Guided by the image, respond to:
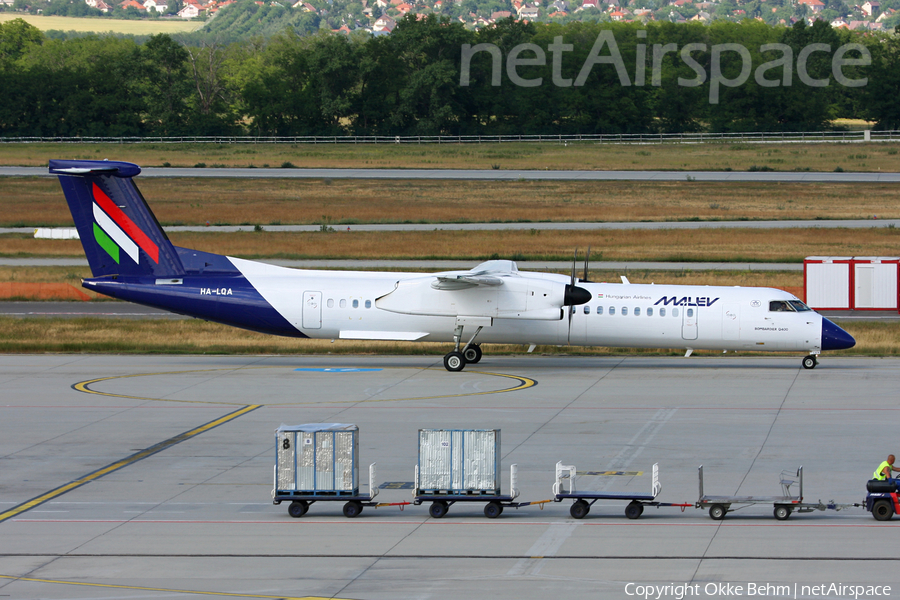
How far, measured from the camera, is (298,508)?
1708 centimetres

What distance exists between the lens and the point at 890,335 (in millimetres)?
36812

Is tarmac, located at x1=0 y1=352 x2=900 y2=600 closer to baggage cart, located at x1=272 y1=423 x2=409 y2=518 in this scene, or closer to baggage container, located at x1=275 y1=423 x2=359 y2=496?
baggage cart, located at x1=272 y1=423 x2=409 y2=518

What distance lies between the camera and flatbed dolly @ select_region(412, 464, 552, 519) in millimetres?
17000

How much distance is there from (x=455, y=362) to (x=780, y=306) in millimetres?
10302

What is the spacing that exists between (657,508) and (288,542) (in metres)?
6.52

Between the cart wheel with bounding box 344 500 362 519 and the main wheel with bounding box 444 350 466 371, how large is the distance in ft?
47.3

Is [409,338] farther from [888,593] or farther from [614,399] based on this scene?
[888,593]

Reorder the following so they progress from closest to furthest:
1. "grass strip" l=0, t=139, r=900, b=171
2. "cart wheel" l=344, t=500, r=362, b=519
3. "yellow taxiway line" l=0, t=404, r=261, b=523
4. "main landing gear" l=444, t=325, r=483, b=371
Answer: "cart wheel" l=344, t=500, r=362, b=519 → "yellow taxiway line" l=0, t=404, r=261, b=523 → "main landing gear" l=444, t=325, r=483, b=371 → "grass strip" l=0, t=139, r=900, b=171

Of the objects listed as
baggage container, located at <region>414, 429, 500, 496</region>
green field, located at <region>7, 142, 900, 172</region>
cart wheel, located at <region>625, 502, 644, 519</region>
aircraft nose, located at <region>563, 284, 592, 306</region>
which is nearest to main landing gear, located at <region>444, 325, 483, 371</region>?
aircraft nose, located at <region>563, 284, 592, 306</region>

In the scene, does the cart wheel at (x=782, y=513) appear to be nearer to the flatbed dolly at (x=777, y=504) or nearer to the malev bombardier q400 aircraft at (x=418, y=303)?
the flatbed dolly at (x=777, y=504)

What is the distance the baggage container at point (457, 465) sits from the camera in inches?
677

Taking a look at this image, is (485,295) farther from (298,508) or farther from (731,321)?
(298,508)

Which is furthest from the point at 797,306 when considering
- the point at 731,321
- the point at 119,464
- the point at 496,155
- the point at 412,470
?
the point at 496,155

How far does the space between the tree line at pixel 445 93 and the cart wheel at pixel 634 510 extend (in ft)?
370
